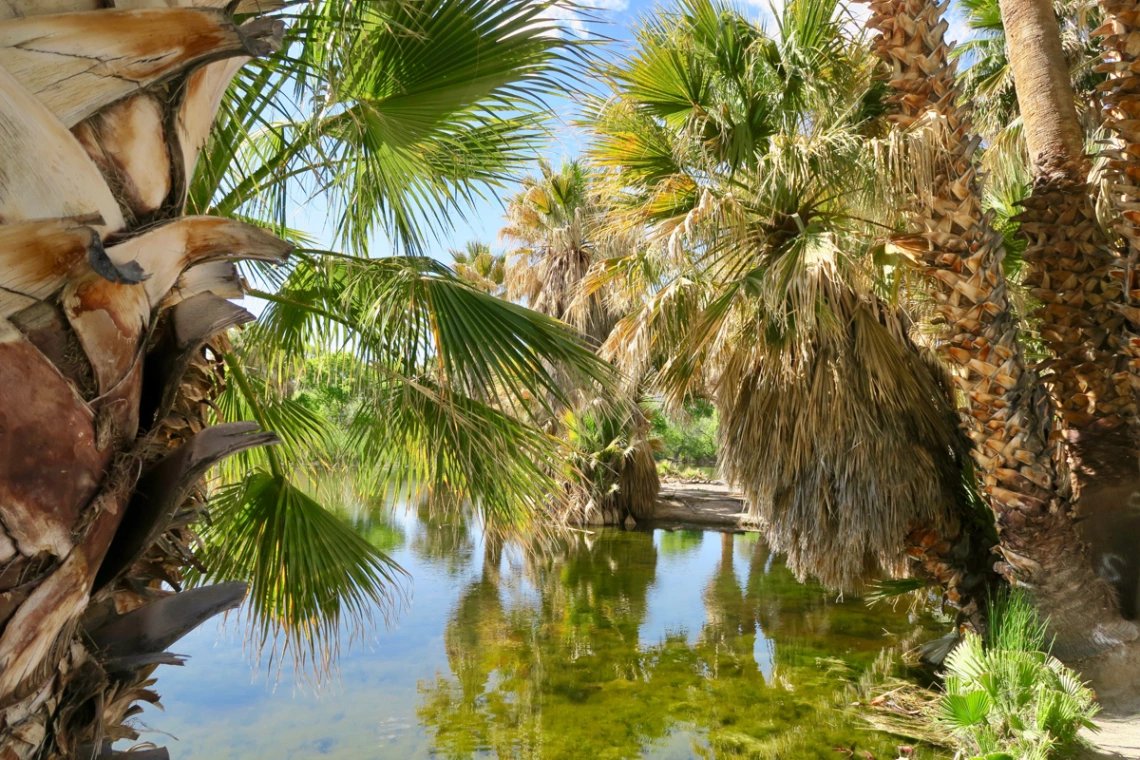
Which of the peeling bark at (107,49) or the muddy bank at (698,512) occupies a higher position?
the peeling bark at (107,49)

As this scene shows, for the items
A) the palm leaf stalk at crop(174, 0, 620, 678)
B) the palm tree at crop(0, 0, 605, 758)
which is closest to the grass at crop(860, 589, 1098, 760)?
the palm leaf stalk at crop(174, 0, 620, 678)

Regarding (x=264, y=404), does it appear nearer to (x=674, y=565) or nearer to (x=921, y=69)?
(x=921, y=69)

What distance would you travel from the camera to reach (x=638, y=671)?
6285mm

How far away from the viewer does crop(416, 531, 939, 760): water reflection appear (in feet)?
15.9

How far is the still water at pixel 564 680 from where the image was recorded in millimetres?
4863

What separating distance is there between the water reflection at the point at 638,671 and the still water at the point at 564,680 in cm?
2

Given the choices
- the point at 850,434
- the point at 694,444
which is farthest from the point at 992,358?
the point at 694,444

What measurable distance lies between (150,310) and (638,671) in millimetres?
5650

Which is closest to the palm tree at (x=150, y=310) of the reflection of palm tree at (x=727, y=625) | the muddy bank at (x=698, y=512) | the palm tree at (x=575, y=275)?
the reflection of palm tree at (x=727, y=625)

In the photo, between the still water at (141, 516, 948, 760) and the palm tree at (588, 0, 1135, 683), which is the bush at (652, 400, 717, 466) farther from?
the palm tree at (588, 0, 1135, 683)

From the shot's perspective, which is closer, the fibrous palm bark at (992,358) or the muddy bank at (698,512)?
the fibrous palm bark at (992,358)

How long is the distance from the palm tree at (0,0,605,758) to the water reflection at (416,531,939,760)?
47.6 inches

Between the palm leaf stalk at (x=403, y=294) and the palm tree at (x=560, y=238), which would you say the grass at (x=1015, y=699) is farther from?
the palm tree at (x=560, y=238)

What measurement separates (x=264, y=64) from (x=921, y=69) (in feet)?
13.4
